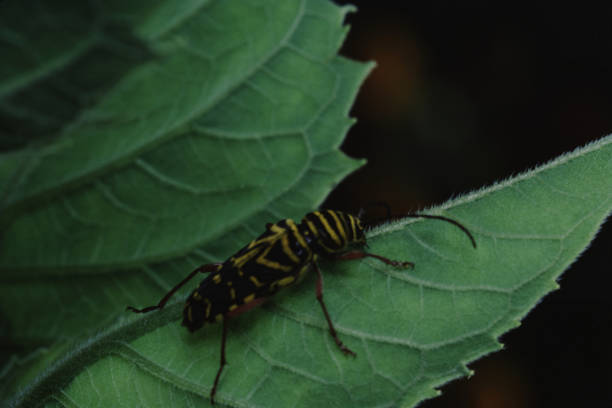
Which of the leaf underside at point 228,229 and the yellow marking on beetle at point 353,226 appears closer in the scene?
the leaf underside at point 228,229

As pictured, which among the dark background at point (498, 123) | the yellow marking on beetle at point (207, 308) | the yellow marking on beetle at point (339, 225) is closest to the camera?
the yellow marking on beetle at point (207, 308)

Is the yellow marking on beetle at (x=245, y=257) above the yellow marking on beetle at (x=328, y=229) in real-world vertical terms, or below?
below

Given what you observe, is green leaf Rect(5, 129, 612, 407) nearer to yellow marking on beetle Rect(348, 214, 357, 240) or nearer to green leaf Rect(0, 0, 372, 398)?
yellow marking on beetle Rect(348, 214, 357, 240)

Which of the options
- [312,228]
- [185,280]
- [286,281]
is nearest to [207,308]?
[185,280]

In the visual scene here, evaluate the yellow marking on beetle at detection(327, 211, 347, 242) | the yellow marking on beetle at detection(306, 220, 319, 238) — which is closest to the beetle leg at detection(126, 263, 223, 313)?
the yellow marking on beetle at detection(306, 220, 319, 238)

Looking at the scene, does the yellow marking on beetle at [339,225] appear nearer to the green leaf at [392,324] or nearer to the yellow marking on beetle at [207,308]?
the green leaf at [392,324]

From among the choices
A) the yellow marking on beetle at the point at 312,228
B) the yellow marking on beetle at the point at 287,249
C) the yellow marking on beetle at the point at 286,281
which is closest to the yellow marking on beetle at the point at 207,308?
the yellow marking on beetle at the point at 286,281

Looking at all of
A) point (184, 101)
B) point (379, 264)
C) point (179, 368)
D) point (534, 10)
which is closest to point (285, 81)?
point (184, 101)
